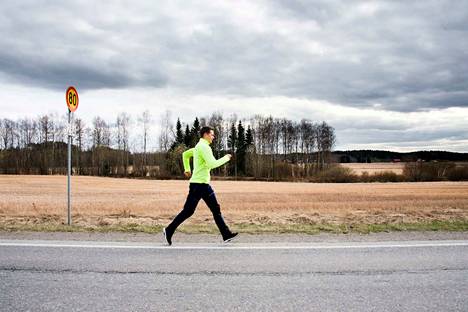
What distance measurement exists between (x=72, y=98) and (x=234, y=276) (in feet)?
22.6

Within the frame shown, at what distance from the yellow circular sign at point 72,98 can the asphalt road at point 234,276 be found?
3867mm

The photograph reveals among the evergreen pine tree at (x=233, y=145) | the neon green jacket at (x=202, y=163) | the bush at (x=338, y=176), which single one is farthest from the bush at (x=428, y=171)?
the neon green jacket at (x=202, y=163)

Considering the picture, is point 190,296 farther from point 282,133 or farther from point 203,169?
point 282,133

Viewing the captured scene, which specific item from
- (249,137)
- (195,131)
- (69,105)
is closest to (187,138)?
(195,131)

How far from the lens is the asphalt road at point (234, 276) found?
367cm

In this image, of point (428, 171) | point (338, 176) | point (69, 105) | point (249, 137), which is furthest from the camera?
point (249, 137)

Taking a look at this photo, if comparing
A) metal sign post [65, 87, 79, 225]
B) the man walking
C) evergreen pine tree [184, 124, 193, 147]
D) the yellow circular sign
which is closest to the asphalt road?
the man walking

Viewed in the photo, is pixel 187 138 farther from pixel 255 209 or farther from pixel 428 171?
pixel 255 209

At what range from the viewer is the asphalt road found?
367 centimetres

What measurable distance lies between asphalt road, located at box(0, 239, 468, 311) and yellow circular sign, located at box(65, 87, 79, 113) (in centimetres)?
387

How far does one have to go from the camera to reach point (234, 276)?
4.58m

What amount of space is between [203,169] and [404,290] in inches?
150

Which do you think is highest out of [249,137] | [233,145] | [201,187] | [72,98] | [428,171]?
[249,137]

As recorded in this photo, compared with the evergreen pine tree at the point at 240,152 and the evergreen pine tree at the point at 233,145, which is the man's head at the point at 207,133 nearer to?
the evergreen pine tree at the point at 233,145
